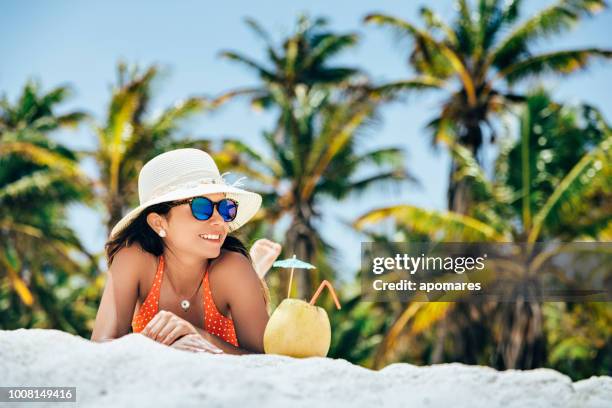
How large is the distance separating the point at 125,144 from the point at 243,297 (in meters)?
14.2

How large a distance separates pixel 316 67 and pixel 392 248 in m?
6.34

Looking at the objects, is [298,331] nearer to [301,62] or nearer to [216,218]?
[216,218]

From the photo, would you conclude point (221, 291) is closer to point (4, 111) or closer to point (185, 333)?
point (185, 333)

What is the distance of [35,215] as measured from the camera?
1923 centimetres

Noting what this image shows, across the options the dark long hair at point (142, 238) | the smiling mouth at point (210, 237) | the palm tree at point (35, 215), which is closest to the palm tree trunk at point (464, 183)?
the palm tree at point (35, 215)

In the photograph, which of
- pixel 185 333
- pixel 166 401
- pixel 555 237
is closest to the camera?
pixel 166 401

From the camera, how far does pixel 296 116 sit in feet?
62.5

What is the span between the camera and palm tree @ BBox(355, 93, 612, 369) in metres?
13.7

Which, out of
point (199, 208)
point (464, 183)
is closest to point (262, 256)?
point (199, 208)

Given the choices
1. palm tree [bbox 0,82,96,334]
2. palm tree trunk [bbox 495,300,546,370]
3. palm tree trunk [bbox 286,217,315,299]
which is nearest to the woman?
palm tree trunk [bbox 495,300,546,370]

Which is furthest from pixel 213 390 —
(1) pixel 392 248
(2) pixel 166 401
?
(1) pixel 392 248

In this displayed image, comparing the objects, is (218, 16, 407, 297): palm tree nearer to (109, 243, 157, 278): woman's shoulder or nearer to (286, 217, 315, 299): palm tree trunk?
(286, 217, 315, 299): palm tree trunk

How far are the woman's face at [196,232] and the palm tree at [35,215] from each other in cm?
1382

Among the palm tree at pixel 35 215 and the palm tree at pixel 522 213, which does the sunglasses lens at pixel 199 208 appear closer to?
the palm tree at pixel 522 213
